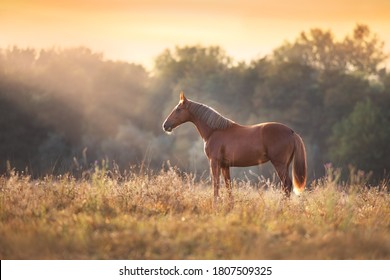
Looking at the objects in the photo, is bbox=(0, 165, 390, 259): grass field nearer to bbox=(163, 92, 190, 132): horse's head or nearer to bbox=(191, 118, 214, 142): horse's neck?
bbox=(191, 118, 214, 142): horse's neck

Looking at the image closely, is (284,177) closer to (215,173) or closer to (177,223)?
(215,173)

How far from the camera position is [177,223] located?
23.5 ft

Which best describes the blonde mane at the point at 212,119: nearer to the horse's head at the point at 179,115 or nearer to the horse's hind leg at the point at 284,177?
the horse's head at the point at 179,115

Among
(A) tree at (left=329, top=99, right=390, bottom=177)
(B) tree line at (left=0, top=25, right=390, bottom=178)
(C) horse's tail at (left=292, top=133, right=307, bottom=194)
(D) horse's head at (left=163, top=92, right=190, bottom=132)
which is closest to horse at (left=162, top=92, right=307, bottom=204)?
(C) horse's tail at (left=292, top=133, right=307, bottom=194)

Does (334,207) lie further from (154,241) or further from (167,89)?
(167,89)

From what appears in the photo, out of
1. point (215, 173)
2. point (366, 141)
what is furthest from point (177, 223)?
point (366, 141)

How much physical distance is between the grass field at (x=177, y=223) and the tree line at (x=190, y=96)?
25687mm

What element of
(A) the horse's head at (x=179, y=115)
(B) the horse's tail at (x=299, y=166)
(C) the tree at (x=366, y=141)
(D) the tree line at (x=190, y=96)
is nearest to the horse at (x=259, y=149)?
(B) the horse's tail at (x=299, y=166)

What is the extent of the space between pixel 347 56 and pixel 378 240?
41.4m

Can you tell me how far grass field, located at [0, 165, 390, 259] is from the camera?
20.9 feet

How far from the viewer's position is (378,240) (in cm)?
686

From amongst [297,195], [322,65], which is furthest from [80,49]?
[297,195]

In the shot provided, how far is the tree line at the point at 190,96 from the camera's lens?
Answer: 37688 millimetres

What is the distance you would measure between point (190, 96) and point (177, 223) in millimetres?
38526
